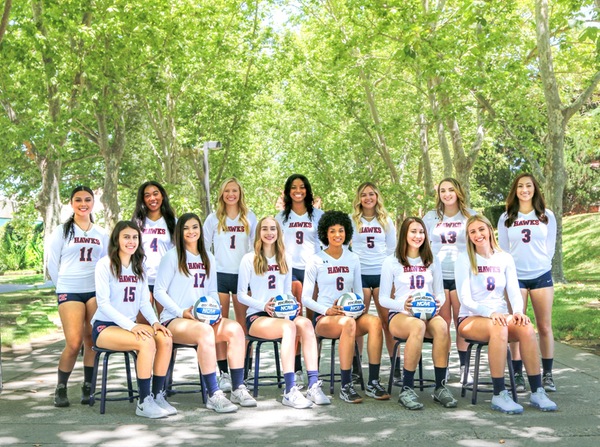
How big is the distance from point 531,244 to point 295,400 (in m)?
2.68

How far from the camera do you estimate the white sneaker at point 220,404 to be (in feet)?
23.3

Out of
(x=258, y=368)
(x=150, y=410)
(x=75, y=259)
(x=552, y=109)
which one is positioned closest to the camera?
(x=150, y=410)

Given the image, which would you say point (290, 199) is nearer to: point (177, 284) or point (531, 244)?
point (177, 284)

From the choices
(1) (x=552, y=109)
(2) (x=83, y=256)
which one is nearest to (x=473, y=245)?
(2) (x=83, y=256)

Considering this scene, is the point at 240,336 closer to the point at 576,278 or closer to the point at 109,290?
the point at 109,290

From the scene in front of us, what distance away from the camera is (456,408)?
283 inches

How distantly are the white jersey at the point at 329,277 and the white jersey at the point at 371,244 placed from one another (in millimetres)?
535

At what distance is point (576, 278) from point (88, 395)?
67.1 feet

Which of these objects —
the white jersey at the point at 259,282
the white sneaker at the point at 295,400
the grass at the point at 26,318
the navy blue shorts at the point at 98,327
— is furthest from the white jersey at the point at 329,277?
the grass at the point at 26,318

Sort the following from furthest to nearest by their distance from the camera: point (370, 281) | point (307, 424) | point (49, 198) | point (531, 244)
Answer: point (49, 198)
point (370, 281)
point (531, 244)
point (307, 424)

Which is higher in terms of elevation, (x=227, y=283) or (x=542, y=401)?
(x=227, y=283)

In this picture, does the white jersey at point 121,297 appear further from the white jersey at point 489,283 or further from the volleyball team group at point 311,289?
the white jersey at point 489,283

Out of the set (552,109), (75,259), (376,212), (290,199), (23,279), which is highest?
(552,109)

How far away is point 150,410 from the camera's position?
6.94m
